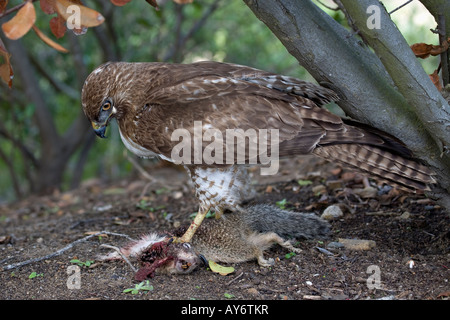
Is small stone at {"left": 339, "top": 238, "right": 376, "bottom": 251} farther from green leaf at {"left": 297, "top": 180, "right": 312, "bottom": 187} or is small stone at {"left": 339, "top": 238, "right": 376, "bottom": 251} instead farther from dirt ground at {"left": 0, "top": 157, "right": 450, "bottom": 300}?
green leaf at {"left": 297, "top": 180, "right": 312, "bottom": 187}

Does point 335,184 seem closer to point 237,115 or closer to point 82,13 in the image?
point 237,115

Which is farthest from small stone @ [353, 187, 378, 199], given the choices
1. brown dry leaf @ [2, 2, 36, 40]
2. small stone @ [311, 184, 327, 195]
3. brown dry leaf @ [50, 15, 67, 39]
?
brown dry leaf @ [2, 2, 36, 40]

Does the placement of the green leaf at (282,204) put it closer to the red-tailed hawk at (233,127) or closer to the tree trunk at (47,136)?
the red-tailed hawk at (233,127)

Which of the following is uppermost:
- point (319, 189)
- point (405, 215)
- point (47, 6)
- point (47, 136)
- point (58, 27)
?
point (47, 6)

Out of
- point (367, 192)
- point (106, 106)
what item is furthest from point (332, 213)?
point (106, 106)

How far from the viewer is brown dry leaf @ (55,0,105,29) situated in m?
2.72

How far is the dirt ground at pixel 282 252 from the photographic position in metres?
3.29

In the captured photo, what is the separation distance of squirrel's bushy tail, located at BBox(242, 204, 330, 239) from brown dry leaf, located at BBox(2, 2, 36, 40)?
7.41ft

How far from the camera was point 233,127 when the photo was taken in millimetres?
3727

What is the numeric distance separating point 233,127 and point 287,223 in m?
0.92

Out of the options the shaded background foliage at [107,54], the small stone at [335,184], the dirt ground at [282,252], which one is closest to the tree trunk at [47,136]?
the shaded background foliage at [107,54]

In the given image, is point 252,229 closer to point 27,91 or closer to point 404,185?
point 404,185

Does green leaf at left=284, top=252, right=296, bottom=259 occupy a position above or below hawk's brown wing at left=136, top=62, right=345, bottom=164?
below

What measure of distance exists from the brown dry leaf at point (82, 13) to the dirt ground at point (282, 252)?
1.65m
